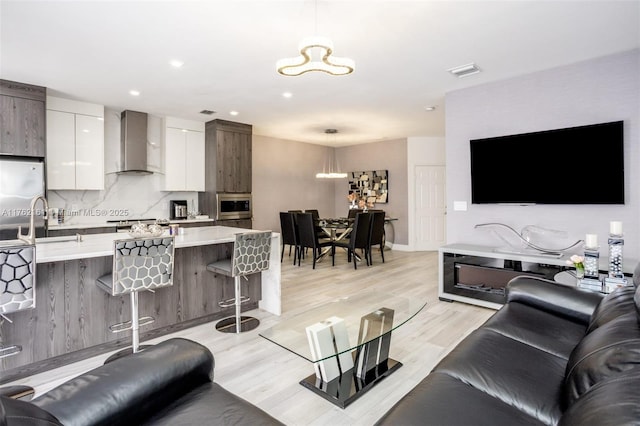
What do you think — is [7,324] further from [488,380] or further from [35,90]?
[35,90]

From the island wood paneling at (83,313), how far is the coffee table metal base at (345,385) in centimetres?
152

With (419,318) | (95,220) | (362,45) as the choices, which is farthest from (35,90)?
(419,318)

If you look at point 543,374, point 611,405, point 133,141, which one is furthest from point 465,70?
point 133,141

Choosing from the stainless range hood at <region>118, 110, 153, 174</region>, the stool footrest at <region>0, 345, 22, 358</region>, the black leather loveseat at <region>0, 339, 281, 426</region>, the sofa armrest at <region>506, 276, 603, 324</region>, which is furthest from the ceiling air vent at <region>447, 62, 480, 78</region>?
the stainless range hood at <region>118, 110, 153, 174</region>

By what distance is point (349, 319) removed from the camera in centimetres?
238

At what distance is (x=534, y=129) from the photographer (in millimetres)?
3781

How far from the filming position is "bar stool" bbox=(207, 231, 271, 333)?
2.99m

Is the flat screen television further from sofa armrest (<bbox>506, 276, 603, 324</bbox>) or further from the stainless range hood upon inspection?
the stainless range hood

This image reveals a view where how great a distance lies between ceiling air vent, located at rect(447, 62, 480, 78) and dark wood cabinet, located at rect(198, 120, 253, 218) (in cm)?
388

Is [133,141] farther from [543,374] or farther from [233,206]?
[543,374]

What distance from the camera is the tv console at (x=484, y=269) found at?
134 inches

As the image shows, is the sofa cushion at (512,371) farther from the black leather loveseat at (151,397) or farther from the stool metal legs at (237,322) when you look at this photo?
the stool metal legs at (237,322)

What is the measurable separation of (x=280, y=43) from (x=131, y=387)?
294cm

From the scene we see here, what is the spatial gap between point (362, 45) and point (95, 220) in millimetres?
4814
